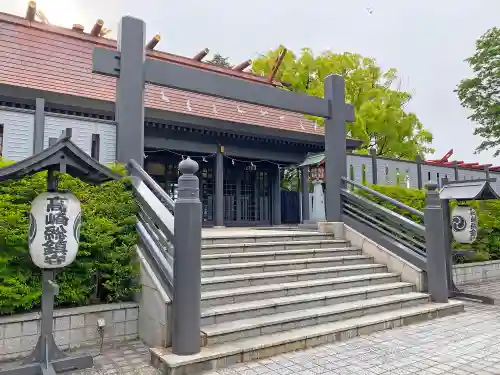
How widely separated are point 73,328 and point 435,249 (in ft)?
17.0

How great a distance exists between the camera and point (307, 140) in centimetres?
1188

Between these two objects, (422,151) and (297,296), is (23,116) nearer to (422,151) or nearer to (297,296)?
(297,296)

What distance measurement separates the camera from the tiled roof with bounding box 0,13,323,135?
8359mm

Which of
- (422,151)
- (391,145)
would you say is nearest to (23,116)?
(391,145)

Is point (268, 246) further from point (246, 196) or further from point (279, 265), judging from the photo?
point (246, 196)

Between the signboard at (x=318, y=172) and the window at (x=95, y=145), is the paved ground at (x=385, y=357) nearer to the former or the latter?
the window at (x=95, y=145)

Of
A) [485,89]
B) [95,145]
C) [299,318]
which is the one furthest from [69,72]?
[485,89]

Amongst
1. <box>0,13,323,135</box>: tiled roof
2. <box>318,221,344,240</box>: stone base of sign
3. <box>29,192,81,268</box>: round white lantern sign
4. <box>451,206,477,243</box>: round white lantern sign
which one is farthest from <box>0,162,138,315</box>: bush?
<box>451,206,477,243</box>: round white lantern sign

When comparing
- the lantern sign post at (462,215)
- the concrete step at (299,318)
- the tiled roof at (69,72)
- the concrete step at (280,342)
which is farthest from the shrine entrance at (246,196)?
the concrete step at (280,342)

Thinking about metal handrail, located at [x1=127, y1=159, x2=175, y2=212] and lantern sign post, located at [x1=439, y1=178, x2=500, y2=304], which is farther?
lantern sign post, located at [x1=439, y1=178, x2=500, y2=304]

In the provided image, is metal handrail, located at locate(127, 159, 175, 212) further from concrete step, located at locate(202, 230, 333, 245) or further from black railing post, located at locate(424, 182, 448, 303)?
black railing post, located at locate(424, 182, 448, 303)

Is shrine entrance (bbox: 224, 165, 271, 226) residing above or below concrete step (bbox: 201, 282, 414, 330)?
Answer: above

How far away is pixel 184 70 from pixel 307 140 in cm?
684

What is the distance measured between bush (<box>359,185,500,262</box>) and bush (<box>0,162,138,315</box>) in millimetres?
5344
